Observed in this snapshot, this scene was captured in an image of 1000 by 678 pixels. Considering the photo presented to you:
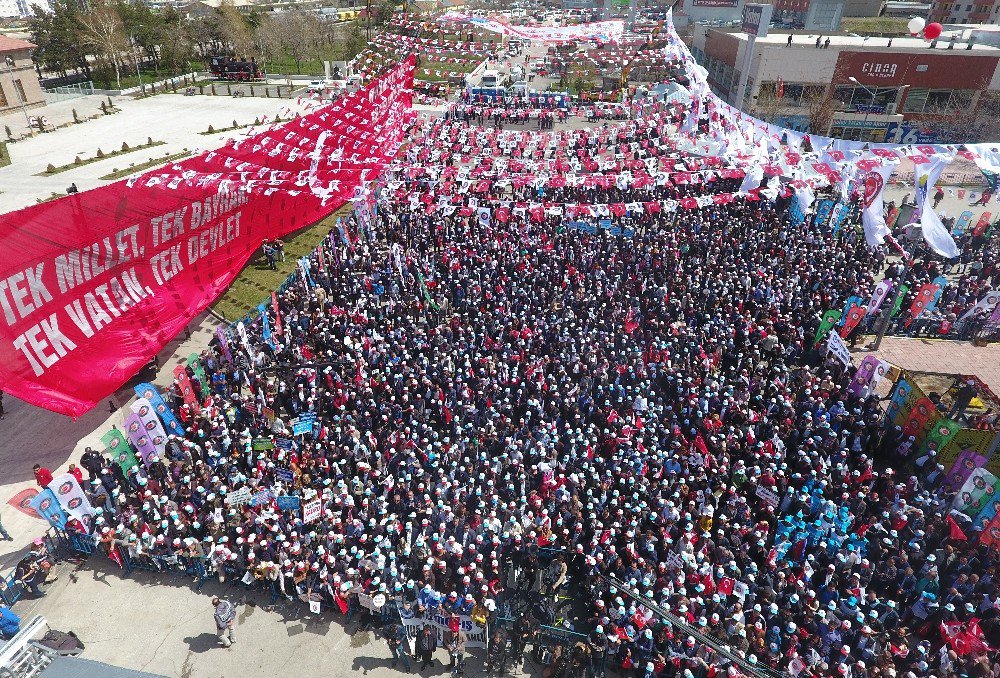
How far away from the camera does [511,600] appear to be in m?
11.5

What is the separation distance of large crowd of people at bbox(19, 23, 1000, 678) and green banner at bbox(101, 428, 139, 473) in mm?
263

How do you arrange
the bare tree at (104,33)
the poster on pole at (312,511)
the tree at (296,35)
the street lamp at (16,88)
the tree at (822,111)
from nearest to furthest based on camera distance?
the poster on pole at (312,511)
the tree at (822,111)
the street lamp at (16,88)
the bare tree at (104,33)
the tree at (296,35)

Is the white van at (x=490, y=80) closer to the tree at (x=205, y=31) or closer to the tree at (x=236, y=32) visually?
the tree at (x=236, y=32)

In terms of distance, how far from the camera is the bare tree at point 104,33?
5619 centimetres

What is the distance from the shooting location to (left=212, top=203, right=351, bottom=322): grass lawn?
72.5 feet

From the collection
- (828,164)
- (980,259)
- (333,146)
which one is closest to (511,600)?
(828,164)

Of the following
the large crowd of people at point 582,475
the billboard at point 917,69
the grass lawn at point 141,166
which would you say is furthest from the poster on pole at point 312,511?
the billboard at point 917,69

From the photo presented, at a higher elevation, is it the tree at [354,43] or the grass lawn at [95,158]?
the tree at [354,43]

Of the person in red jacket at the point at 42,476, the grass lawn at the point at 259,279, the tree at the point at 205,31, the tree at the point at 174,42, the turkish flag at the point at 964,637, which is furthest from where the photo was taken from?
the tree at the point at 205,31

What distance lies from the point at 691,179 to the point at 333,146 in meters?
16.5

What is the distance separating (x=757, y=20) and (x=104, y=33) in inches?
2322

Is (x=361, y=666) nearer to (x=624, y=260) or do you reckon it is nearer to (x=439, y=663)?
(x=439, y=663)

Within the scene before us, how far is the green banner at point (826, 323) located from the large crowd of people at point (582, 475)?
0.43 meters

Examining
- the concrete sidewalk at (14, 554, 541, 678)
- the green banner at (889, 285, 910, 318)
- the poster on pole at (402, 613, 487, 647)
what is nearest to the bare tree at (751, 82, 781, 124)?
the green banner at (889, 285, 910, 318)
